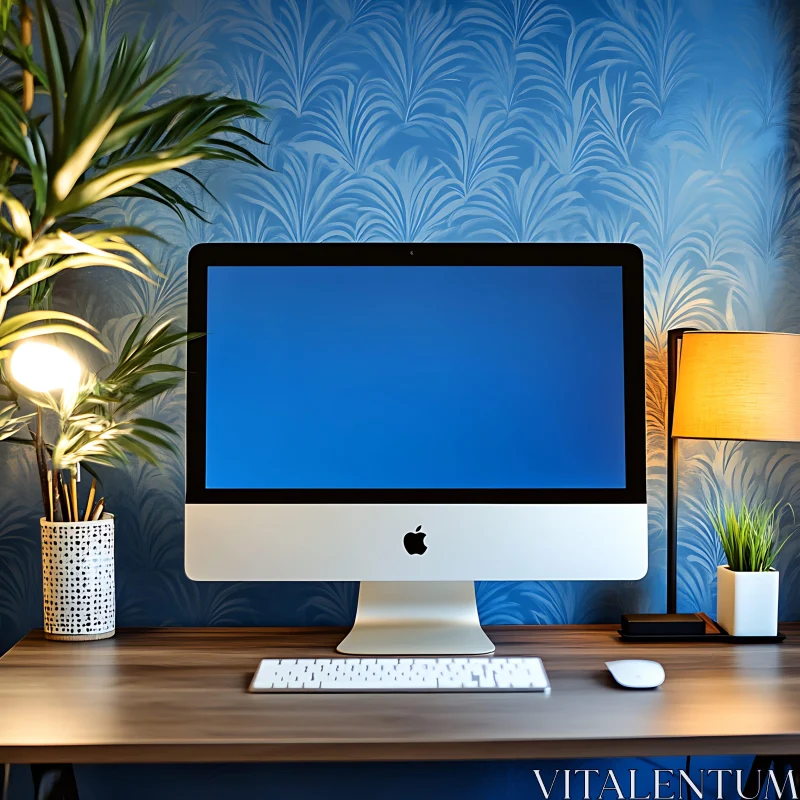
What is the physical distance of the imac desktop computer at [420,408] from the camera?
1373 millimetres

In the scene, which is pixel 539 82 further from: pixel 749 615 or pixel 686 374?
pixel 749 615

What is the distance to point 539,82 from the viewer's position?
170cm

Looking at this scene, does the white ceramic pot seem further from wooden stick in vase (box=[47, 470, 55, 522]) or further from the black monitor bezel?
wooden stick in vase (box=[47, 470, 55, 522])

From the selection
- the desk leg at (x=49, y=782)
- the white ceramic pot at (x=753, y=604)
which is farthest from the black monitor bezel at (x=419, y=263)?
the desk leg at (x=49, y=782)

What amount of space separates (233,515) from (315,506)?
135 mm

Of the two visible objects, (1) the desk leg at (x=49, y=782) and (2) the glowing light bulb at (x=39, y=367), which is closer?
(1) the desk leg at (x=49, y=782)

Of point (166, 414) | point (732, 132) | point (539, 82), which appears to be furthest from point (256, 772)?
point (732, 132)

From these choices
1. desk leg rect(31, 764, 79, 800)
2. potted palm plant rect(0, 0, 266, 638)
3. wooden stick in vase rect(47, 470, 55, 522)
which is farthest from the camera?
wooden stick in vase rect(47, 470, 55, 522)

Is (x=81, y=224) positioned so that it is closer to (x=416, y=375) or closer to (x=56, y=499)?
(x=56, y=499)

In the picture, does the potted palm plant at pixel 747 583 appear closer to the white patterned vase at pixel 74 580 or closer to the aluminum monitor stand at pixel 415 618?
the aluminum monitor stand at pixel 415 618

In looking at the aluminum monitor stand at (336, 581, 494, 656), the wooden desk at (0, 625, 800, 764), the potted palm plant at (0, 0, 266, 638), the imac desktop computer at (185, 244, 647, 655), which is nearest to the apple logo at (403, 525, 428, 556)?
the imac desktop computer at (185, 244, 647, 655)

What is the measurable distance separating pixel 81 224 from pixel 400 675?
1.00 metres

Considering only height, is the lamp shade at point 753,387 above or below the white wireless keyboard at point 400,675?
above

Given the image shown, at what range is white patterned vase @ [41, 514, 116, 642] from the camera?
4.76ft
